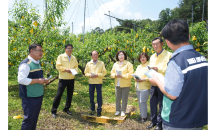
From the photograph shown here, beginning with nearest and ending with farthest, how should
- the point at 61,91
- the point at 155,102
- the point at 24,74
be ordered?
1. the point at 24,74
2. the point at 155,102
3. the point at 61,91

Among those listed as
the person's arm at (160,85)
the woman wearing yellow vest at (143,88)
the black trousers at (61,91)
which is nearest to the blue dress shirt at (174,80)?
the person's arm at (160,85)

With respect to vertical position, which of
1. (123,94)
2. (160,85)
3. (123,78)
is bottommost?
(123,94)

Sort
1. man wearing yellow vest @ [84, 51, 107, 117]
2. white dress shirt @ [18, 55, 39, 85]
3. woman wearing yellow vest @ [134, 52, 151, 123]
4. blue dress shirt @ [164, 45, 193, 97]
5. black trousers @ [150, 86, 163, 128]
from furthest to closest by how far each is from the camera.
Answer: man wearing yellow vest @ [84, 51, 107, 117] < woman wearing yellow vest @ [134, 52, 151, 123] < black trousers @ [150, 86, 163, 128] < white dress shirt @ [18, 55, 39, 85] < blue dress shirt @ [164, 45, 193, 97]

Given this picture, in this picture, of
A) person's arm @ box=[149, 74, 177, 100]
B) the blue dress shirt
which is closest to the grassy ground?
person's arm @ box=[149, 74, 177, 100]

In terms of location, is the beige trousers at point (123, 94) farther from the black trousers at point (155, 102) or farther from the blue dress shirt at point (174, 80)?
the blue dress shirt at point (174, 80)

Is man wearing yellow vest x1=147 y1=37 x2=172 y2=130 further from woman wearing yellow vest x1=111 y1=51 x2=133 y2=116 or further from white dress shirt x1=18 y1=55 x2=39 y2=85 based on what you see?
white dress shirt x1=18 y1=55 x2=39 y2=85

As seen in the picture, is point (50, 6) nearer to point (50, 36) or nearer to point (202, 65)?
point (50, 36)

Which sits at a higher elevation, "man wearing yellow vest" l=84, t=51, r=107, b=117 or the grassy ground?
"man wearing yellow vest" l=84, t=51, r=107, b=117

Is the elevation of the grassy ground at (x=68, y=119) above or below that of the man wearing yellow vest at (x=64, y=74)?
below

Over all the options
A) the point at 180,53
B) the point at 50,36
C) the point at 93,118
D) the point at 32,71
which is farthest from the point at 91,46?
the point at 180,53

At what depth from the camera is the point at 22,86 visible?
2729 mm

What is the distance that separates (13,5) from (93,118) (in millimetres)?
4581

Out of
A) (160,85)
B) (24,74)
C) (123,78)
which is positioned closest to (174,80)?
(160,85)

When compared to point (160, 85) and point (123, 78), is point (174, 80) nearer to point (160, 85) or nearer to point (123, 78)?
point (160, 85)
